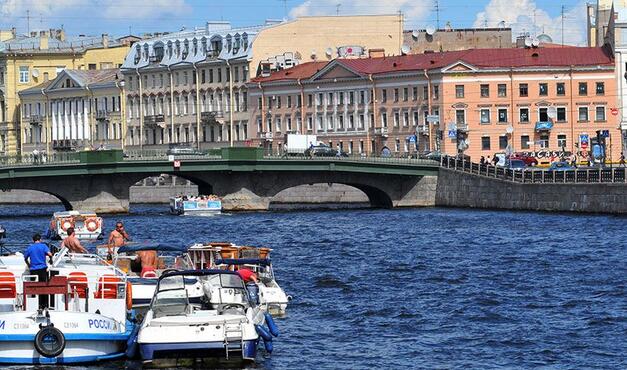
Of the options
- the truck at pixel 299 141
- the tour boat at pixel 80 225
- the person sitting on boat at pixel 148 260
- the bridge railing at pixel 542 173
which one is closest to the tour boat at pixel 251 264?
the person sitting on boat at pixel 148 260

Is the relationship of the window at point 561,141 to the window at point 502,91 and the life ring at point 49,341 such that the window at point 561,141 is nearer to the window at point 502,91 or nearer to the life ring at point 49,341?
the window at point 502,91

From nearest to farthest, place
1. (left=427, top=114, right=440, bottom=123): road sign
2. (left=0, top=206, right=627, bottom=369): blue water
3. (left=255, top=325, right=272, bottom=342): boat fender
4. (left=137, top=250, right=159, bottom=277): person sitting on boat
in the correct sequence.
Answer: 1. (left=255, top=325, right=272, bottom=342): boat fender
2. (left=0, top=206, right=627, bottom=369): blue water
3. (left=137, top=250, right=159, bottom=277): person sitting on boat
4. (left=427, top=114, right=440, bottom=123): road sign

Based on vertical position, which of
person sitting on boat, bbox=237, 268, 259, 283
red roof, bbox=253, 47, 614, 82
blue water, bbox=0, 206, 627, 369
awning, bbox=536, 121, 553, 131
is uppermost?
red roof, bbox=253, 47, 614, 82

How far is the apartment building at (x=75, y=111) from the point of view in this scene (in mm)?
136250

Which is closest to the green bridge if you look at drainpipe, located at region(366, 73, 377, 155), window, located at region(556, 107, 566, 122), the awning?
the awning

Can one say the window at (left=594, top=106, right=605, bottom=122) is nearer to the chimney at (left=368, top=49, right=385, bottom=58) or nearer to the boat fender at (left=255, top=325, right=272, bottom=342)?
the chimney at (left=368, top=49, right=385, bottom=58)

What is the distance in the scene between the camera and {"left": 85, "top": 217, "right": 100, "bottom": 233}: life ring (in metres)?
71.0

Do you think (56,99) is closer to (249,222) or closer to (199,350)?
(249,222)

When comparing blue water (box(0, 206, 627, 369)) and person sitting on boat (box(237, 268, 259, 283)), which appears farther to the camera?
person sitting on boat (box(237, 268, 259, 283))

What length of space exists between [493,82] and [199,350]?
77.8 m

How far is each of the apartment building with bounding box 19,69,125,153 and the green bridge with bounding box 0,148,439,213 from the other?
42.0 m

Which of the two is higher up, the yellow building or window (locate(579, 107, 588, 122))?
the yellow building

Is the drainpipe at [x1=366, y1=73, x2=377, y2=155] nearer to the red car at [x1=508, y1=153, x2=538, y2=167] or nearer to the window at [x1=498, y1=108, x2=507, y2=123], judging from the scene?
the window at [x1=498, y1=108, x2=507, y2=123]

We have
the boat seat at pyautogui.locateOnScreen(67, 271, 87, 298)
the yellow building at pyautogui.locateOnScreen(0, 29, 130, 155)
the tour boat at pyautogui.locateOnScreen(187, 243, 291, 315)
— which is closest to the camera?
the boat seat at pyautogui.locateOnScreen(67, 271, 87, 298)
